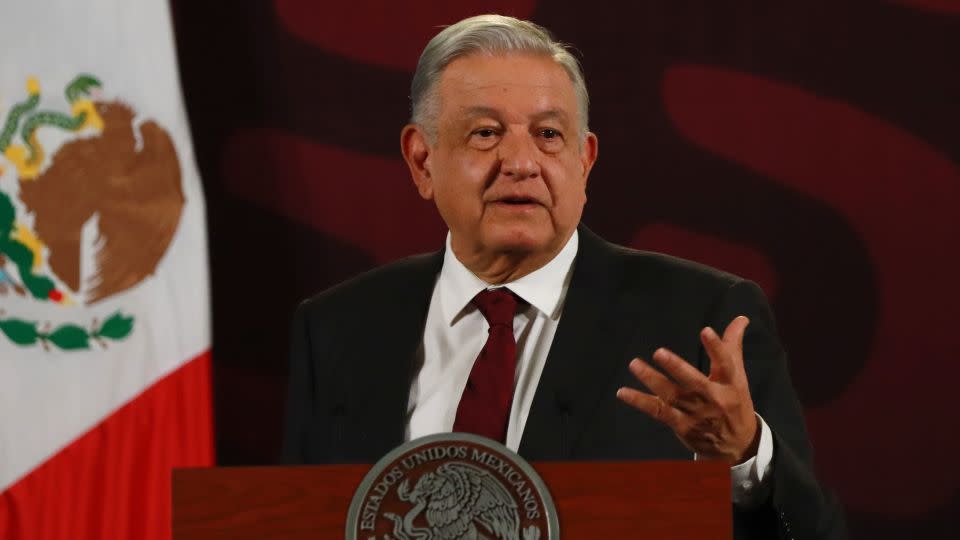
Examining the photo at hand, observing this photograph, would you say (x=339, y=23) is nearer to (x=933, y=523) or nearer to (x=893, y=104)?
(x=893, y=104)

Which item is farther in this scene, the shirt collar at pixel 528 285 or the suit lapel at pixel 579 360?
the shirt collar at pixel 528 285

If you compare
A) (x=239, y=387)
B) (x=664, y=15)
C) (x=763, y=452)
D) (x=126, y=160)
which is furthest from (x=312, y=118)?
(x=763, y=452)

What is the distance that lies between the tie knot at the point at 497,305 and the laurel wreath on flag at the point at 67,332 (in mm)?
1013

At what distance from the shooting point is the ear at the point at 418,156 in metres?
1.98

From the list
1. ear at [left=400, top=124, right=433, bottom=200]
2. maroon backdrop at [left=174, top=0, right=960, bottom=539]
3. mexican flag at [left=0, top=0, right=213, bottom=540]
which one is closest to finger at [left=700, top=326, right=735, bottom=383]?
ear at [left=400, top=124, right=433, bottom=200]

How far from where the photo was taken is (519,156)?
1773 millimetres

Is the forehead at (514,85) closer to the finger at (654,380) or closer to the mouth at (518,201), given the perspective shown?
the mouth at (518,201)

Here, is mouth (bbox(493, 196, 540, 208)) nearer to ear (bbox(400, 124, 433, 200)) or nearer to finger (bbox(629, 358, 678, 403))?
ear (bbox(400, 124, 433, 200))

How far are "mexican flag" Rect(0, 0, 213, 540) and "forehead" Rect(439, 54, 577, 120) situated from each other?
3.09 feet

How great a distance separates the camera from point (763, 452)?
137cm

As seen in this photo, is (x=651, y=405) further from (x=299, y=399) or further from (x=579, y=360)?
(x=299, y=399)

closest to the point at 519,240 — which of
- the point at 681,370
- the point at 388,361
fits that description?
the point at 388,361

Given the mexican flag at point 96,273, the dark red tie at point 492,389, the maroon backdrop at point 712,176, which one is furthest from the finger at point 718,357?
the mexican flag at point 96,273

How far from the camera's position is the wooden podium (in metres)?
1.14
